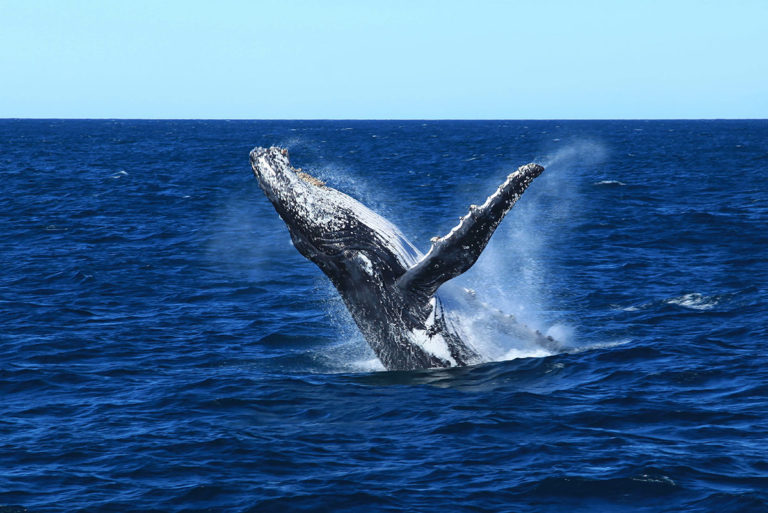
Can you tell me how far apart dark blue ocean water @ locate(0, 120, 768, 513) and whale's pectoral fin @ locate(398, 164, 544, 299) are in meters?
1.84

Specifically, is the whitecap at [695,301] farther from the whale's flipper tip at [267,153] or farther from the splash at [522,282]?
the whale's flipper tip at [267,153]

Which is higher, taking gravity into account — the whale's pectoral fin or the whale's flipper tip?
the whale's flipper tip

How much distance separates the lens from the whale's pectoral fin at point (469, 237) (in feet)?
42.2

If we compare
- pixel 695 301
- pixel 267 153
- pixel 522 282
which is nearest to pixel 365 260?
pixel 267 153

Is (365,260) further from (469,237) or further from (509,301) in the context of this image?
(509,301)

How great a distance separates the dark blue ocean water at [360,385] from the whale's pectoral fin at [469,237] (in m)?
1.84

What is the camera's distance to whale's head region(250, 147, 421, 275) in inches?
581

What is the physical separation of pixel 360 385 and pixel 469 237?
3348 millimetres

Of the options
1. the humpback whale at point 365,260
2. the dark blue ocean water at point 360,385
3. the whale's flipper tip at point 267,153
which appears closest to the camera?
the dark blue ocean water at point 360,385

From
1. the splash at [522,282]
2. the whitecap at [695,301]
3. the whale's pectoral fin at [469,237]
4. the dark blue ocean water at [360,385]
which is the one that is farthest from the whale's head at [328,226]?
the whitecap at [695,301]

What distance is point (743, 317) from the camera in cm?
1938

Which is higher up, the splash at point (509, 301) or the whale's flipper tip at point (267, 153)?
the whale's flipper tip at point (267, 153)

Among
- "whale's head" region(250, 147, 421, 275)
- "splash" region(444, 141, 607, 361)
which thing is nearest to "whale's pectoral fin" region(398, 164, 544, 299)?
"whale's head" region(250, 147, 421, 275)

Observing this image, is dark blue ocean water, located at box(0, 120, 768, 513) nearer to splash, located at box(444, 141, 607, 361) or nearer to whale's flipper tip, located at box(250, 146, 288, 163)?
splash, located at box(444, 141, 607, 361)
